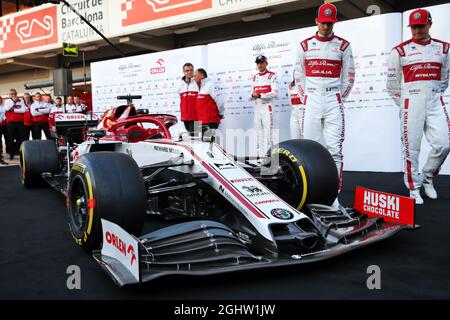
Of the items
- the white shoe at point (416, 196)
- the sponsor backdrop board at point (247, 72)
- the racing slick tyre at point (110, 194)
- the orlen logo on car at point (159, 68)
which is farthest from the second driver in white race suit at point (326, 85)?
the orlen logo on car at point (159, 68)

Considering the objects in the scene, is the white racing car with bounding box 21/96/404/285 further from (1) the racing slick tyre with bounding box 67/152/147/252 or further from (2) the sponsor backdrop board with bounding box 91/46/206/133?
(2) the sponsor backdrop board with bounding box 91/46/206/133

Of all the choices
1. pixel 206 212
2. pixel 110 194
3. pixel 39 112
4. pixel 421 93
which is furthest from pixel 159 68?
pixel 110 194

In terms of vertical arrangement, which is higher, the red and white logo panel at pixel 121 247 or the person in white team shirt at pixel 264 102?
the person in white team shirt at pixel 264 102

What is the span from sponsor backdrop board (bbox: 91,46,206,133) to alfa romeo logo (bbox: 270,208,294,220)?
19.2 ft

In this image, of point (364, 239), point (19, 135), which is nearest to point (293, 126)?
point (364, 239)

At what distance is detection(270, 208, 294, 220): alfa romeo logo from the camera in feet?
8.42

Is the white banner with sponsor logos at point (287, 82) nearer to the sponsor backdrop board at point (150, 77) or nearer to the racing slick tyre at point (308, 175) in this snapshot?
the sponsor backdrop board at point (150, 77)

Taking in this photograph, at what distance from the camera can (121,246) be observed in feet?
7.09

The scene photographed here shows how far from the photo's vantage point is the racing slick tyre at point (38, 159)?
544 cm

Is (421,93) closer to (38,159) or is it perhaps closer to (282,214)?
(282,214)

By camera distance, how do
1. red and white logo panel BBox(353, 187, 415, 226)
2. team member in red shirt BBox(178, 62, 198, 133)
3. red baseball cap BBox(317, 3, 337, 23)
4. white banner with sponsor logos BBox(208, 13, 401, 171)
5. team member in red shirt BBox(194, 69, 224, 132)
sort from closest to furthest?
red and white logo panel BBox(353, 187, 415, 226), red baseball cap BBox(317, 3, 337, 23), white banner with sponsor logos BBox(208, 13, 401, 171), team member in red shirt BBox(194, 69, 224, 132), team member in red shirt BBox(178, 62, 198, 133)

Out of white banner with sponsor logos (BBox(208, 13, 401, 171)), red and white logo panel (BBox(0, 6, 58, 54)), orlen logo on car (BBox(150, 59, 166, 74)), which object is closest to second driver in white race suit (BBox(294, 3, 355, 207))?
white banner with sponsor logos (BBox(208, 13, 401, 171))

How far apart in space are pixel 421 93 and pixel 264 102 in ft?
9.73

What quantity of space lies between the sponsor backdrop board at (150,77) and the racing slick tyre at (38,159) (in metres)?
3.20
